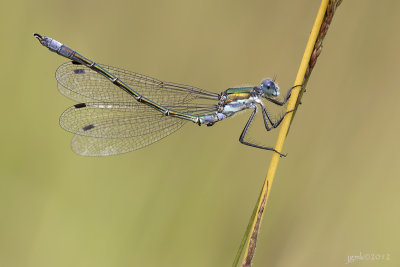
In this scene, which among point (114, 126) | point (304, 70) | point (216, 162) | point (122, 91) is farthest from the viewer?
point (122, 91)

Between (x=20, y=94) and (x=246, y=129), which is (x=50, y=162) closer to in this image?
(x=20, y=94)

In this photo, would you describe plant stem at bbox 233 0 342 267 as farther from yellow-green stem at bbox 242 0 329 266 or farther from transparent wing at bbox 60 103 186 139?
transparent wing at bbox 60 103 186 139

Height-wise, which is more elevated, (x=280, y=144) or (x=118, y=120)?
(x=118, y=120)

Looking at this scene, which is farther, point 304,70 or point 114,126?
point 114,126

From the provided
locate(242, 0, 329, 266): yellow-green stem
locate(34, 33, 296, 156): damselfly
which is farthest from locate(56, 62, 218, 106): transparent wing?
locate(242, 0, 329, 266): yellow-green stem

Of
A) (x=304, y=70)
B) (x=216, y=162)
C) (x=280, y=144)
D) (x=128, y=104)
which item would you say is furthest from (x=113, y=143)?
(x=304, y=70)

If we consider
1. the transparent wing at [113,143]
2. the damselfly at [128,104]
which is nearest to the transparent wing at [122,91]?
the damselfly at [128,104]

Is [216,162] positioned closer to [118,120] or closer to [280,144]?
[118,120]
